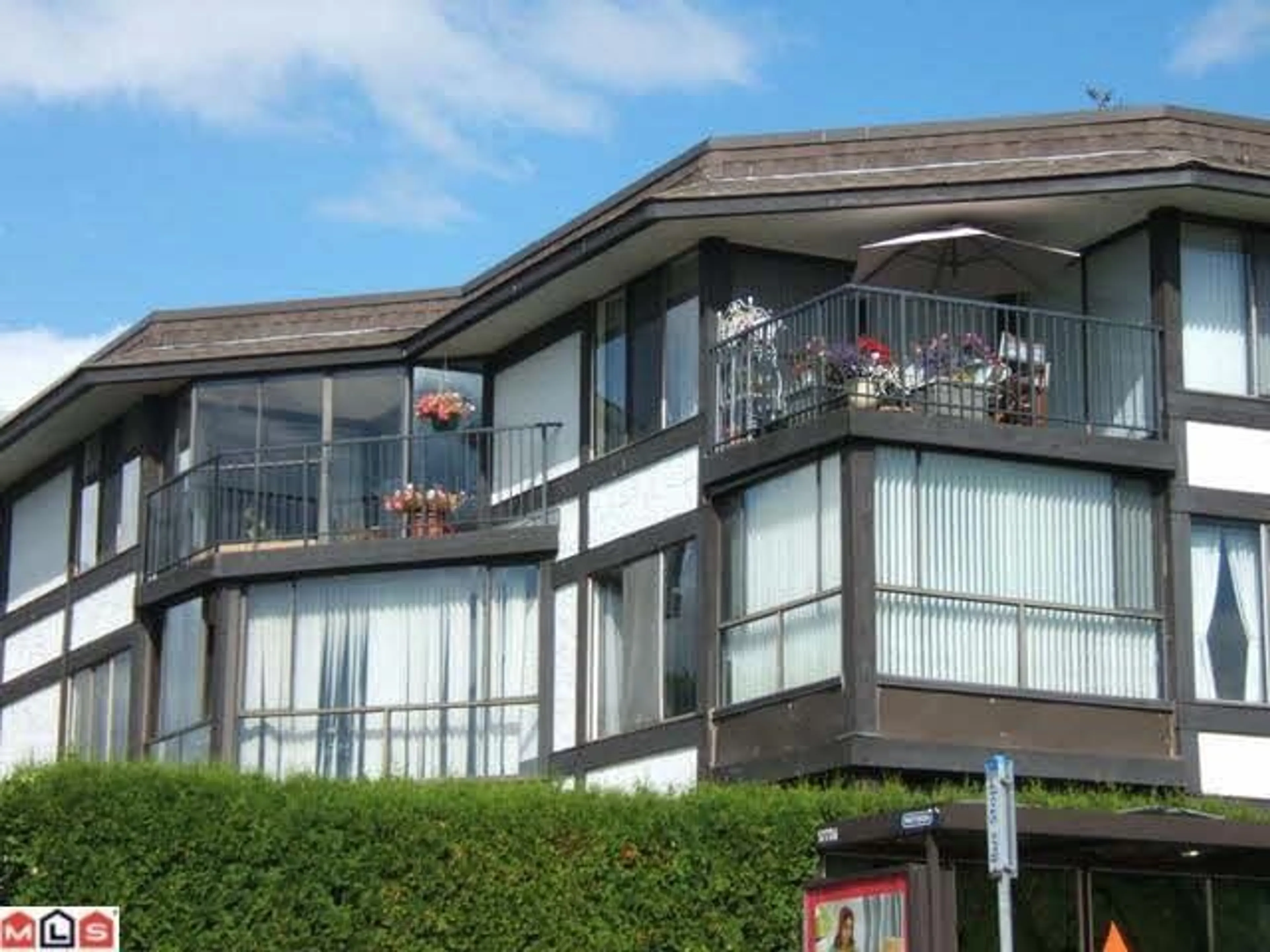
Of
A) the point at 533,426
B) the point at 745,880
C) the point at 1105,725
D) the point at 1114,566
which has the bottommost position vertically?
the point at 745,880

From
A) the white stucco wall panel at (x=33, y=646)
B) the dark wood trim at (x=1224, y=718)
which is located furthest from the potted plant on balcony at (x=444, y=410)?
the dark wood trim at (x=1224, y=718)

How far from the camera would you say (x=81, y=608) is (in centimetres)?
3419

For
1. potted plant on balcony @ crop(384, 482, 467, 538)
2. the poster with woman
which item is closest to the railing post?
potted plant on balcony @ crop(384, 482, 467, 538)

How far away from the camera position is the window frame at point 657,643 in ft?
82.9

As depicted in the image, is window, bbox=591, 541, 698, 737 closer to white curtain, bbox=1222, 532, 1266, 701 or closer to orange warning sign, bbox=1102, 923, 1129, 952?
white curtain, bbox=1222, 532, 1266, 701

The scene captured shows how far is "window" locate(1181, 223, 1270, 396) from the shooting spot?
24.9 m

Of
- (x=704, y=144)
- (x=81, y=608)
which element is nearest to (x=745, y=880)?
(x=704, y=144)

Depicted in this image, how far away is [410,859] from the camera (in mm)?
20078

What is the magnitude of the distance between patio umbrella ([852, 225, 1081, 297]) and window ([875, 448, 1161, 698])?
2.38 meters

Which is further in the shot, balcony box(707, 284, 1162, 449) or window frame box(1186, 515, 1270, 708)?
window frame box(1186, 515, 1270, 708)

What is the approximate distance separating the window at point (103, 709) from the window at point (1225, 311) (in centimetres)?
1375

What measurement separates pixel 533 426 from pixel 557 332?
1152 mm

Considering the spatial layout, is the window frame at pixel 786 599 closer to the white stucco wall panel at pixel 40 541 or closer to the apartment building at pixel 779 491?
the apartment building at pixel 779 491

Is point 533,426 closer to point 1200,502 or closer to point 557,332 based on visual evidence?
point 557,332
